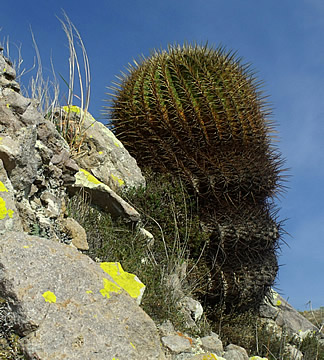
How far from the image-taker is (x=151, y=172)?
22.7 ft

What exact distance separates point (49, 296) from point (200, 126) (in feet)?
14.2

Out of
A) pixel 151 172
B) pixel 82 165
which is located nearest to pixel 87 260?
pixel 82 165

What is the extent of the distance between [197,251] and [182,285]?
37.7 inches

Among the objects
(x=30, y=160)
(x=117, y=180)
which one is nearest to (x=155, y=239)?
(x=117, y=180)

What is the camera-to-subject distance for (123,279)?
3.81m

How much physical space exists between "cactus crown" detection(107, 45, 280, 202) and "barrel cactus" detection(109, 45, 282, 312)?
0.01 meters

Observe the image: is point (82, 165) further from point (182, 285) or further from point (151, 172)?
point (182, 285)

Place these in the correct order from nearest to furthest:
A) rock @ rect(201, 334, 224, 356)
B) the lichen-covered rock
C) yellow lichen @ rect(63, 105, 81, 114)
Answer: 1. the lichen-covered rock
2. rock @ rect(201, 334, 224, 356)
3. yellow lichen @ rect(63, 105, 81, 114)

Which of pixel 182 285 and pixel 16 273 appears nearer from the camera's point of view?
pixel 16 273

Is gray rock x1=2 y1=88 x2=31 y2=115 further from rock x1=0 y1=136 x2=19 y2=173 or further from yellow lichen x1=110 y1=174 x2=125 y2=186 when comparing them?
yellow lichen x1=110 y1=174 x2=125 y2=186

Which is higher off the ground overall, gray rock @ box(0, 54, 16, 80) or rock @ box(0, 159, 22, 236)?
gray rock @ box(0, 54, 16, 80)

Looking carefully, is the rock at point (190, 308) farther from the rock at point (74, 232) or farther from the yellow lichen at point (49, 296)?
the yellow lichen at point (49, 296)

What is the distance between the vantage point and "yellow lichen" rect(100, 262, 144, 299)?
3.70m

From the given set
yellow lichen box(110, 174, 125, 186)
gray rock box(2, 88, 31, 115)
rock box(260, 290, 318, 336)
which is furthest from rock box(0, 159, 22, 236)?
rock box(260, 290, 318, 336)
